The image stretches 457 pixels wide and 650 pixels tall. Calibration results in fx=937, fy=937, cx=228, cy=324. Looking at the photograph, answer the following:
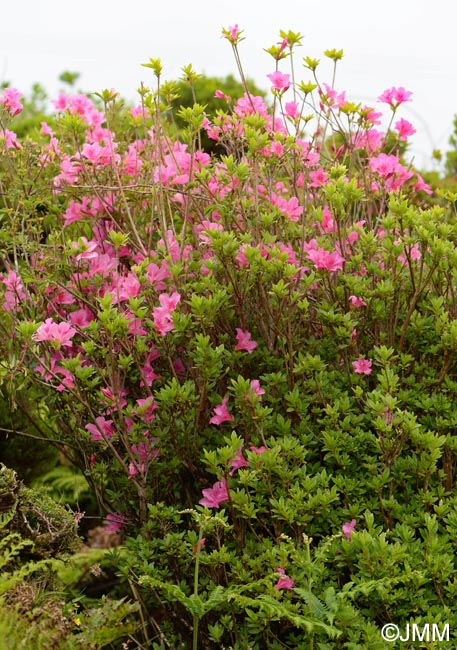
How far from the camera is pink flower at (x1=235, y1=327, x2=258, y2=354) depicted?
3.13 m

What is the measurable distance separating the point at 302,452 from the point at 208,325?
1.66 feet

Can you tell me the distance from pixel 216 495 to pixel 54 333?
74 centimetres

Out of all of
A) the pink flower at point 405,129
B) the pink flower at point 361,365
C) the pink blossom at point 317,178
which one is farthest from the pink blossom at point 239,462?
the pink flower at point 405,129

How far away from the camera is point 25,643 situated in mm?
2375

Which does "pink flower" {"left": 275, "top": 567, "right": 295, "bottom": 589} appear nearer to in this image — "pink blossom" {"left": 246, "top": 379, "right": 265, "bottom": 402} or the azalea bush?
the azalea bush

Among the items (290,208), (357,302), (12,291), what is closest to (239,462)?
(357,302)

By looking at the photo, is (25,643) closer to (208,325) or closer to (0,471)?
(0,471)

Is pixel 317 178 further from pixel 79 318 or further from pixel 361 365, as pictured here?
pixel 79 318

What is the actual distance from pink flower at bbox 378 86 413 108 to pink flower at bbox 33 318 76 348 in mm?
1504

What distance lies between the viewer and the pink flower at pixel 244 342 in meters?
3.13

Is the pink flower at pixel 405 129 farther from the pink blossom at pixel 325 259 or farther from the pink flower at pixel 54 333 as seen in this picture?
the pink flower at pixel 54 333

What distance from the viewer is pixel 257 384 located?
300 cm

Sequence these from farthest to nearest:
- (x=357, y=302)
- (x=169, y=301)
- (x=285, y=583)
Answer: (x=357, y=302) < (x=169, y=301) < (x=285, y=583)

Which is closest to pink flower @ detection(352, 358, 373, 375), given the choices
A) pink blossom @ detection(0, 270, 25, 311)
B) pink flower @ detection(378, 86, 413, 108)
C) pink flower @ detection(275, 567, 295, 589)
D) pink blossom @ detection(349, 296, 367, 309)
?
pink blossom @ detection(349, 296, 367, 309)
